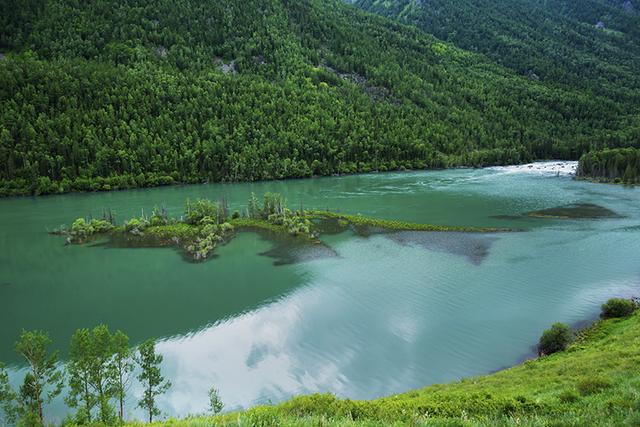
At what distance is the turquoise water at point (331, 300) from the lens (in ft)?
121

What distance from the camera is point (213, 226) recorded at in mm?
83688

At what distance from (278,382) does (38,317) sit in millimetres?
31276

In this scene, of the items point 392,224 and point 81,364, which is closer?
point 81,364

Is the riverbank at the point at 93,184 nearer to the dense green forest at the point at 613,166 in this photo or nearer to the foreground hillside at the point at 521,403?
the dense green forest at the point at 613,166

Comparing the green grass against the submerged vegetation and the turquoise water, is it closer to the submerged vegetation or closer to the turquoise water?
the submerged vegetation

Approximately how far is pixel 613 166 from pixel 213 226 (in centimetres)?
13961

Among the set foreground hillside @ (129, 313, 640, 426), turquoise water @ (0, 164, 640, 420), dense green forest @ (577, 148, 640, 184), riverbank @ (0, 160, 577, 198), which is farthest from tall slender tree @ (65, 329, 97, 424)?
dense green forest @ (577, 148, 640, 184)

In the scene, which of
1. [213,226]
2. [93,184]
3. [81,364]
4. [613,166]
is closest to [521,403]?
[81,364]

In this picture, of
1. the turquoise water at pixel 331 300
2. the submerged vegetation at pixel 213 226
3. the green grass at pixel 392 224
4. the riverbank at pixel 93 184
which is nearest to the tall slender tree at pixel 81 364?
the turquoise water at pixel 331 300

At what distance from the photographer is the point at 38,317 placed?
48938mm

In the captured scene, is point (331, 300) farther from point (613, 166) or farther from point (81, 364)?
point (613, 166)

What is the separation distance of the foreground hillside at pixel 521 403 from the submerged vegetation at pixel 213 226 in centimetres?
5273

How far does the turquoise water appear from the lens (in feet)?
121

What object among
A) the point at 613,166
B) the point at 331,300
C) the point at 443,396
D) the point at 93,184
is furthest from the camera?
the point at 93,184
